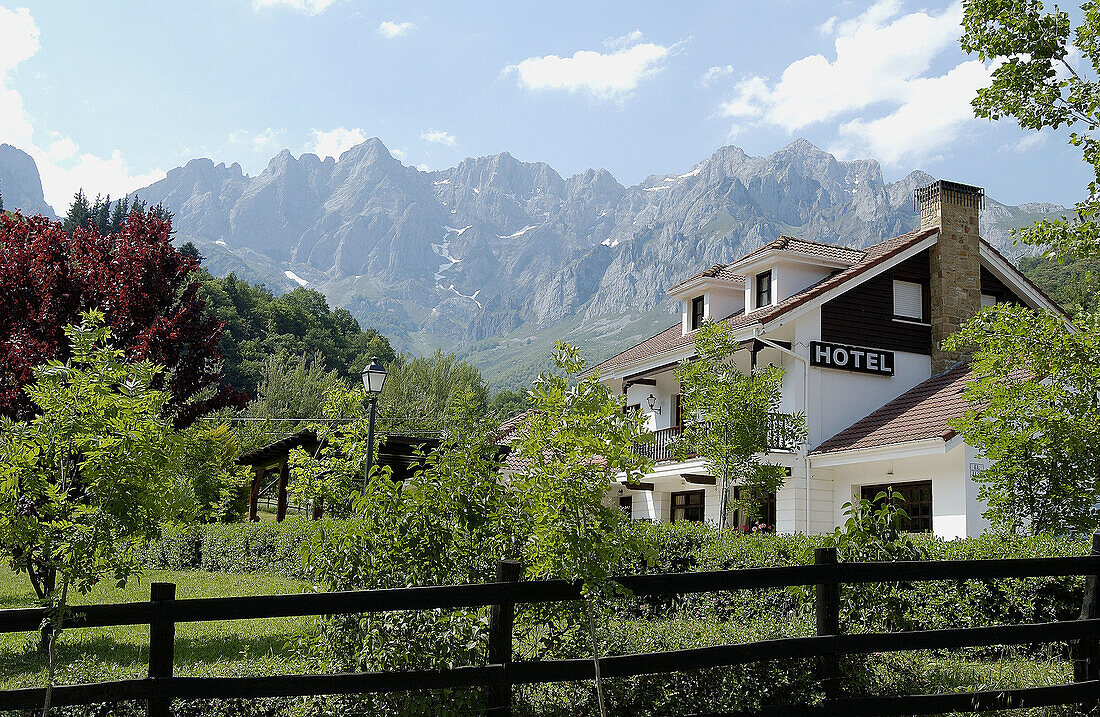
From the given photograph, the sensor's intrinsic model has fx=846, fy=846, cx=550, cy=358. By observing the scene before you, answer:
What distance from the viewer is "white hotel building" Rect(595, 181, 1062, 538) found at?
20.6 metres

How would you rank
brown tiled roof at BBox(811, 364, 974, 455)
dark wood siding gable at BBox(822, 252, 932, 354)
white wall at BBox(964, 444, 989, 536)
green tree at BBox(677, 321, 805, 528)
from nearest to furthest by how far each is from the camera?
white wall at BBox(964, 444, 989, 536) < green tree at BBox(677, 321, 805, 528) < brown tiled roof at BBox(811, 364, 974, 455) < dark wood siding gable at BBox(822, 252, 932, 354)

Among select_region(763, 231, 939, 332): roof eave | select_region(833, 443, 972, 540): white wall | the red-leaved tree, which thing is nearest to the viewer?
the red-leaved tree

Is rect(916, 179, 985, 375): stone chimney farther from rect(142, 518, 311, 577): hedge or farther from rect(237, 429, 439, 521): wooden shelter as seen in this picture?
rect(142, 518, 311, 577): hedge

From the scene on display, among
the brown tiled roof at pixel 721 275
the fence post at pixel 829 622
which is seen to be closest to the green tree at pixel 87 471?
the fence post at pixel 829 622

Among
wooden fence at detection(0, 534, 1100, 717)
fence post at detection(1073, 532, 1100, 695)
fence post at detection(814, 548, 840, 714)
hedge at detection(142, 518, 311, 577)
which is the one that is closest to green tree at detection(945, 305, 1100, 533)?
fence post at detection(1073, 532, 1100, 695)

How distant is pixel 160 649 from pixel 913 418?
752 inches

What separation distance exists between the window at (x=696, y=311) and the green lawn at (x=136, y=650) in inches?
758

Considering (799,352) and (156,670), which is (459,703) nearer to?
(156,670)

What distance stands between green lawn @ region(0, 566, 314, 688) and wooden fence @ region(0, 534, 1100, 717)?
668mm

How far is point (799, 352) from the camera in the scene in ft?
73.3

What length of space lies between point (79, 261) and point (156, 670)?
28.7 ft

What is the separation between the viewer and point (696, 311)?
28125 mm

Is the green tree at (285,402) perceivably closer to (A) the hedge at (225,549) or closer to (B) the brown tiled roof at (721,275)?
(B) the brown tiled roof at (721,275)

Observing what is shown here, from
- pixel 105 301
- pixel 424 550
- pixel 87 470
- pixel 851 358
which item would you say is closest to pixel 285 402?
pixel 851 358
